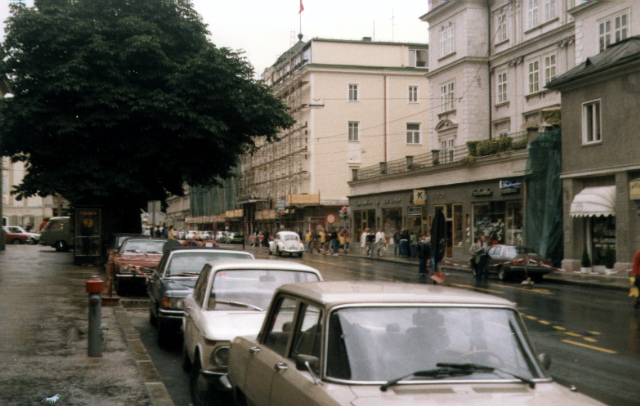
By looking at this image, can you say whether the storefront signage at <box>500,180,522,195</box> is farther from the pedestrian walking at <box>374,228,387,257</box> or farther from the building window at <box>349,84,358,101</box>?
the building window at <box>349,84,358,101</box>

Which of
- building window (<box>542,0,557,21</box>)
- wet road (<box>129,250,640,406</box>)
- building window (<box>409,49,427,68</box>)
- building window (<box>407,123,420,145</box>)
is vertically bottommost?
wet road (<box>129,250,640,406</box>)

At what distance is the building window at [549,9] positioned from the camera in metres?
38.6

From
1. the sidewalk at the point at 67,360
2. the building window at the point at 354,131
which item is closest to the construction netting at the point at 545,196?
the sidewalk at the point at 67,360

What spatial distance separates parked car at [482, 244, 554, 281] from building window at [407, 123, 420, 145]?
43.9m

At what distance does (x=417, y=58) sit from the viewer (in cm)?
7612

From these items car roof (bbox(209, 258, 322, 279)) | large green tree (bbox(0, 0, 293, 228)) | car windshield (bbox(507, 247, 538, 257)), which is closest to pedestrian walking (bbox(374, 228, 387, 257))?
large green tree (bbox(0, 0, 293, 228))

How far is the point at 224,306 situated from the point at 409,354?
4.59 metres

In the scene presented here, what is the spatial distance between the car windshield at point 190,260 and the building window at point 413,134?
6144cm

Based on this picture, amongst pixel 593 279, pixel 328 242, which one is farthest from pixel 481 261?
pixel 328 242

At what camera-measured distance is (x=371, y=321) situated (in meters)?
4.51

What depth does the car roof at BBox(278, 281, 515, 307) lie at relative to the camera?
4629 mm

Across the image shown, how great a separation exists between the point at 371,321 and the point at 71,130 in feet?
89.9

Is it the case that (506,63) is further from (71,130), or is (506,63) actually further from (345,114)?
(345,114)

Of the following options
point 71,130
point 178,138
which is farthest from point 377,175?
point 71,130
